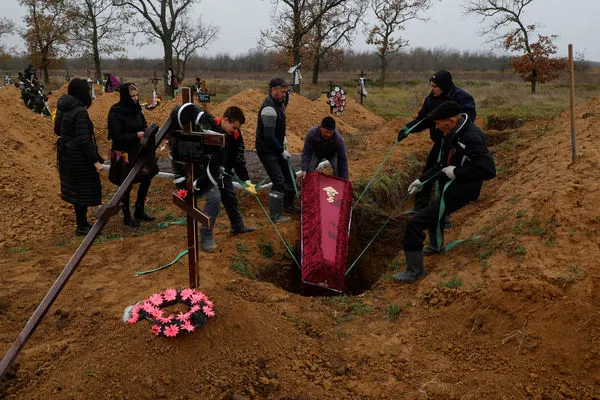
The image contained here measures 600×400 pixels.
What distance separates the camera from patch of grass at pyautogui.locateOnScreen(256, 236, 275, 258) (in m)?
5.34

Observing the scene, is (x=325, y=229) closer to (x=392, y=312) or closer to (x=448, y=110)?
(x=392, y=312)

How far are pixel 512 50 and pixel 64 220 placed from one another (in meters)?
27.9

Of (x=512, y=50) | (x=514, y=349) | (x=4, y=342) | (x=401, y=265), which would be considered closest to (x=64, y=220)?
(x=4, y=342)

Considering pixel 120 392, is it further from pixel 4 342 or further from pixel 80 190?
pixel 80 190

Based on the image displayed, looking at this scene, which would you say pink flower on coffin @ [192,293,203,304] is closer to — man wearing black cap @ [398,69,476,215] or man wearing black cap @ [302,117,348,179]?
man wearing black cap @ [302,117,348,179]

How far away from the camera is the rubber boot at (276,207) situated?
6004mm

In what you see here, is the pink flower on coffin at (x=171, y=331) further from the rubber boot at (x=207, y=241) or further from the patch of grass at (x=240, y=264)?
the rubber boot at (x=207, y=241)

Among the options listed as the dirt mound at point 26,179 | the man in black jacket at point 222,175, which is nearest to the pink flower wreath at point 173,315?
the man in black jacket at point 222,175

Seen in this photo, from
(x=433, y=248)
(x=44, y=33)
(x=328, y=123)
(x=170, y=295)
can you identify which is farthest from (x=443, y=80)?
(x=44, y=33)

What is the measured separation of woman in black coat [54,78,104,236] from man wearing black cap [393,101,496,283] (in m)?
3.80

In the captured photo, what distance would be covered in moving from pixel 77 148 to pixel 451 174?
425cm

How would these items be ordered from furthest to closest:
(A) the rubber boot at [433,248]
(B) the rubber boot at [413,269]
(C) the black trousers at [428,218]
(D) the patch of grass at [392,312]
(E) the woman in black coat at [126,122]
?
(E) the woman in black coat at [126,122] → (A) the rubber boot at [433,248] → (B) the rubber boot at [413,269] → (C) the black trousers at [428,218] → (D) the patch of grass at [392,312]

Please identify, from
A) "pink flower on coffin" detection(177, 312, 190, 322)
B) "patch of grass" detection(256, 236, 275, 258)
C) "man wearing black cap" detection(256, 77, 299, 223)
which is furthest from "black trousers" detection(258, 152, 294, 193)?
"pink flower on coffin" detection(177, 312, 190, 322)

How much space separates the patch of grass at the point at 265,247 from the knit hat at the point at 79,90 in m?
2.60
